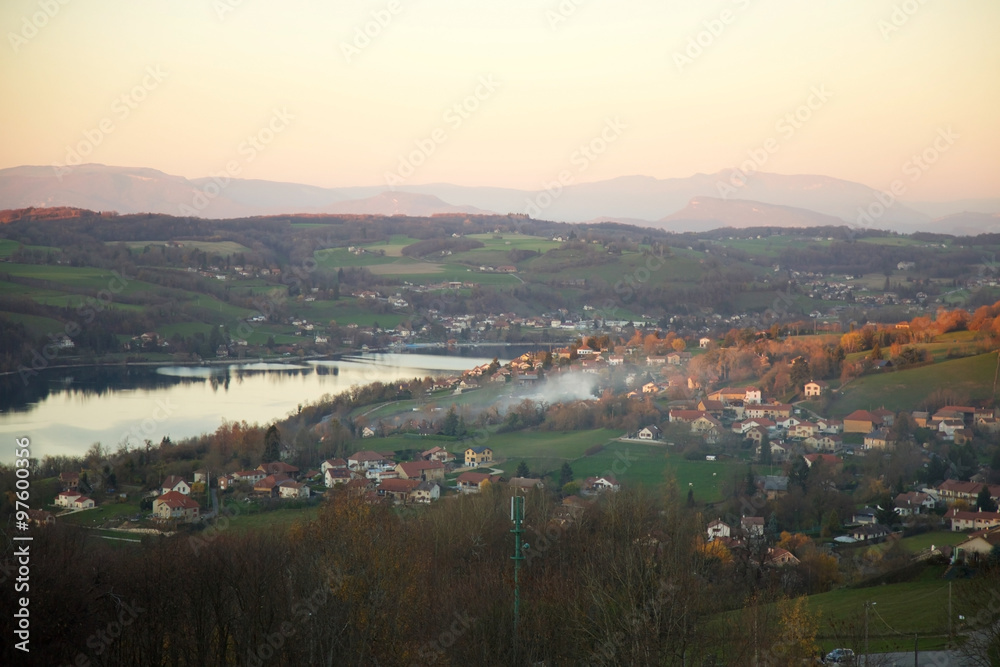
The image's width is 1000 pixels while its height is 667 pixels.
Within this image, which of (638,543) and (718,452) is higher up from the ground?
(638,543)

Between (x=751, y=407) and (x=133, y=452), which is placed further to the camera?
(x=751, y=407)

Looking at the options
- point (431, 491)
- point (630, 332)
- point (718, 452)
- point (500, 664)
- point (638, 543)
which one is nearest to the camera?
point (500, 664)

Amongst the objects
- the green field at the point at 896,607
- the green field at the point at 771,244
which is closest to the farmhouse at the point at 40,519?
the green field at the point at 896,607

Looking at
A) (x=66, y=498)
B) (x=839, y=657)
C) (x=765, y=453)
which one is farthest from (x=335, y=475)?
(x=839, y=657)

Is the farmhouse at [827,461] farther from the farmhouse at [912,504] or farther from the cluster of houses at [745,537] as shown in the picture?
the cluster of houses at [745,537]

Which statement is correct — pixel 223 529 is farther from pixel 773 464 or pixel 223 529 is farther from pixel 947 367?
pixel 947 367

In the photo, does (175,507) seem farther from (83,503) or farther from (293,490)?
(293,490)

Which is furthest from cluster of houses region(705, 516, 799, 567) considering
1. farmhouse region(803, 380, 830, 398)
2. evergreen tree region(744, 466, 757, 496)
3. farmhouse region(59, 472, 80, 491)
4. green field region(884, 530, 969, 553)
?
farmhouse region(59, 472, 80, 491)

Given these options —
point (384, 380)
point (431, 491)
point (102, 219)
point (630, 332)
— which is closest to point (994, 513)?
point (431, 491)
